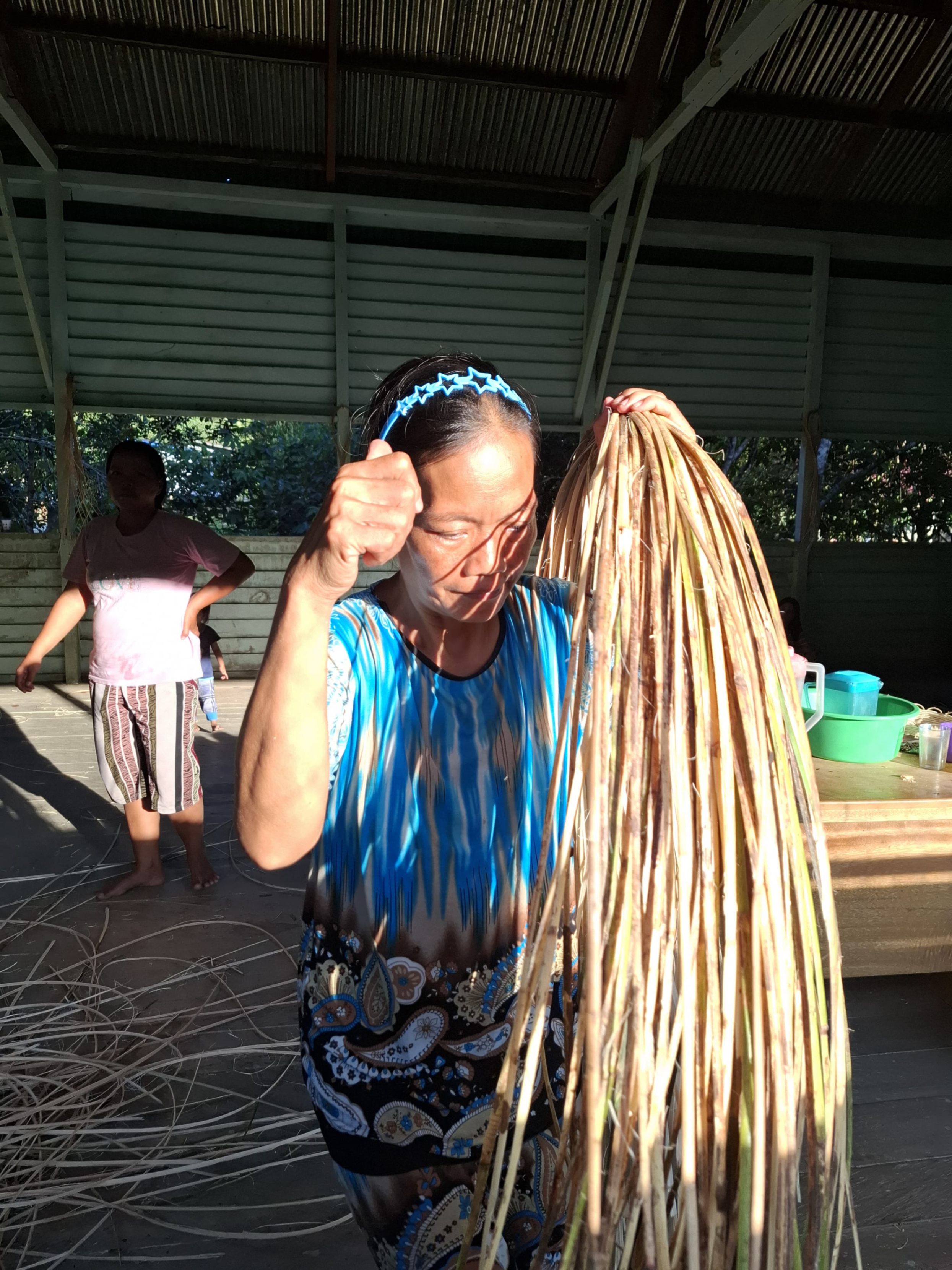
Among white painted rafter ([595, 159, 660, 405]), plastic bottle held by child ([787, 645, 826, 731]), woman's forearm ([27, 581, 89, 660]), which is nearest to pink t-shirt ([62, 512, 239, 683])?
woman's forearm ([27, 581, 89, 660])

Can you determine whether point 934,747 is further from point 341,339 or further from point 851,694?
point 341,339

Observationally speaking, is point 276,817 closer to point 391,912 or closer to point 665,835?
point 391,912

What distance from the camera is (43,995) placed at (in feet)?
8.33

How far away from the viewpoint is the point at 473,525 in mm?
960

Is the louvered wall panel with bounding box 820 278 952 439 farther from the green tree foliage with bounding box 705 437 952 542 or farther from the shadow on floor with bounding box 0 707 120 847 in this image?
the shadow on floor with bounding box 0 707 120 847

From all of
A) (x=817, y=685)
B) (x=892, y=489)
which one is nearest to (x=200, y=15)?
(x=817, y=685)

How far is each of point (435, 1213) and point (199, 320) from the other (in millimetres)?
6563

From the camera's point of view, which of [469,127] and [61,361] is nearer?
[469,127]

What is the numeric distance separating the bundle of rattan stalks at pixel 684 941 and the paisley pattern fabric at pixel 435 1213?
234mm

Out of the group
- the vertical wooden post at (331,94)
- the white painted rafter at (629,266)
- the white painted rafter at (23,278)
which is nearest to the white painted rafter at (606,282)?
the white painted rafter at (629,266)

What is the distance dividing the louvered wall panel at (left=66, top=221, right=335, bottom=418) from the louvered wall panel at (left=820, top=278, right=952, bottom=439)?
413 cm

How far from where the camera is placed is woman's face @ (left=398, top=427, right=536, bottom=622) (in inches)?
37.7

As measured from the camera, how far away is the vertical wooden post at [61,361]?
20.0 feet

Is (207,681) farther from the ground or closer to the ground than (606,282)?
closer to the ground
